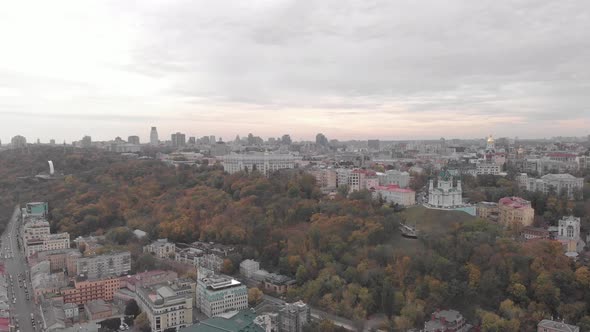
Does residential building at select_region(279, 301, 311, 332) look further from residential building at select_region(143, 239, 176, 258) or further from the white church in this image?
the white church

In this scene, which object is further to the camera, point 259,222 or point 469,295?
point 259,222

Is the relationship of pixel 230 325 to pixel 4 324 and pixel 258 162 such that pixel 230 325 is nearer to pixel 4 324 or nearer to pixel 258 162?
pixel 4 324

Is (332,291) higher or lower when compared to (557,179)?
lower

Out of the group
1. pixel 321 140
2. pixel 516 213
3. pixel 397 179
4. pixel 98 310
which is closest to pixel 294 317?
pixel 98 310

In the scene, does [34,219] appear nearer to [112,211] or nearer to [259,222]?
[112,211]

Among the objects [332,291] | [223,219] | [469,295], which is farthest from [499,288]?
[223,219]

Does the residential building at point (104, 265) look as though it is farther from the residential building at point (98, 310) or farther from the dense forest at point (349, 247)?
the dense forest at point (349, 247)
